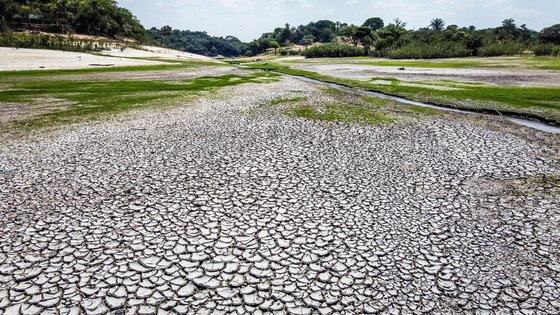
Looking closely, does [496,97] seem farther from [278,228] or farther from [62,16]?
[62,16]

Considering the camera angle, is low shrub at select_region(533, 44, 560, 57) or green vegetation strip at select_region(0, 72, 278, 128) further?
low shrub at select_region(533, 44, 560, 57)

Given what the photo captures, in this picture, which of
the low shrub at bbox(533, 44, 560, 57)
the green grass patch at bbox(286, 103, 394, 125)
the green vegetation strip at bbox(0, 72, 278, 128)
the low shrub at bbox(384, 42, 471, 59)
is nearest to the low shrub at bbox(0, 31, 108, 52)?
the green vegetation strip at bbox(0, 72, 278, 128)

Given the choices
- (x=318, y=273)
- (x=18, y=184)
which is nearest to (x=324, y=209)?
(x=318, y=273)

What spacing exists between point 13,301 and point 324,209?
810cm

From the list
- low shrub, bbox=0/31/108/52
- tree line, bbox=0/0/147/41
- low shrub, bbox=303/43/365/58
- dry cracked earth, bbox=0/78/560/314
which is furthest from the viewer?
low shrub, bbox=303/43/365/58

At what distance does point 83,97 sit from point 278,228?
31383 mm

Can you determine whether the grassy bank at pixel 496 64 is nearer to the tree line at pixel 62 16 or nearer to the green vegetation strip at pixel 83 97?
the green vegetation strip at pixel 83 97

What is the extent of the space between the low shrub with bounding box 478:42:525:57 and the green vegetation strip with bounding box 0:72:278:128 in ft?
373

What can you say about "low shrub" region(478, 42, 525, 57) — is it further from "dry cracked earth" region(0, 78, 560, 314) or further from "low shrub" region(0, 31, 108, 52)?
"low shrub" region(0, 31, 108, 52)

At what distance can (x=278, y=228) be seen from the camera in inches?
351

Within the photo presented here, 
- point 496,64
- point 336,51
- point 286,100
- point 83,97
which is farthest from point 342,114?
point 336,51

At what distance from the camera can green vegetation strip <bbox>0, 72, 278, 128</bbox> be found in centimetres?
2266

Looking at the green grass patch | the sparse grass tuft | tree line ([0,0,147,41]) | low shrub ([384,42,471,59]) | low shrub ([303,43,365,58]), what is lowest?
the green grass patch

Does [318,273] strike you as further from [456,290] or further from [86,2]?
[86,2]
